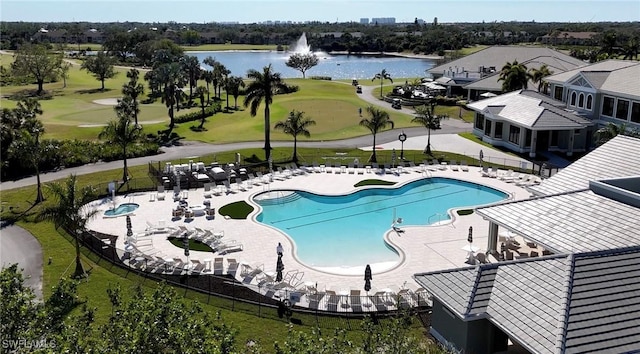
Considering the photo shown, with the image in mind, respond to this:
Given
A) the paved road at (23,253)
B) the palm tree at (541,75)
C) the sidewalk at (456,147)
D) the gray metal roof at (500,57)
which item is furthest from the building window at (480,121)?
the paved road at (23,253)

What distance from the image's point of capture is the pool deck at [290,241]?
2641cm

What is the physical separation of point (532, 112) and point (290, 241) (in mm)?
31237

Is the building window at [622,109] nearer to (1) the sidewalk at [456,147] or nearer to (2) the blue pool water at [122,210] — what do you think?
(1) the sidewalk at [456,147]

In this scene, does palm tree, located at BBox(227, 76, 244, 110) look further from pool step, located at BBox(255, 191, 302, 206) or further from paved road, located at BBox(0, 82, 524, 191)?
pool step, located at BBox(255, 191, 302, 206)

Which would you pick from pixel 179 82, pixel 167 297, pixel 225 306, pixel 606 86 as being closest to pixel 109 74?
pixel 179 82

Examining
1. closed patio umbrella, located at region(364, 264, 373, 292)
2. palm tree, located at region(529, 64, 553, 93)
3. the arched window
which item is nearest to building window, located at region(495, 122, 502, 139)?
the arched window

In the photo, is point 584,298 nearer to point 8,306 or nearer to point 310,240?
point 8,306

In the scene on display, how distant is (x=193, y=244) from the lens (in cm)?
2983

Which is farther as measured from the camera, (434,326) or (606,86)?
(606,86)

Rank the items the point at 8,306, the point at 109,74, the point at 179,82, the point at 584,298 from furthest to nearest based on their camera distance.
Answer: the point at 109,74 → the point at 179,82 → the point at 584,298 → the point at 8,306

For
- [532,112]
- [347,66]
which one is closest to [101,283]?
[532,112]

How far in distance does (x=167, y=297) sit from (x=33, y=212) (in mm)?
24405

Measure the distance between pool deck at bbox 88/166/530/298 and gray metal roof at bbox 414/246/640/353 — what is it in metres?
6.81

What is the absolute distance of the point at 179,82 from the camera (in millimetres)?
61375
